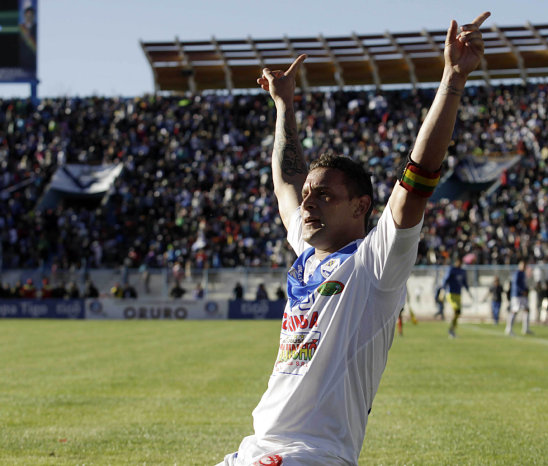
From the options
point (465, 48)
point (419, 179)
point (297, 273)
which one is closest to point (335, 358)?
point (297, 273)

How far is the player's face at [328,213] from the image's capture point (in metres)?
3.68

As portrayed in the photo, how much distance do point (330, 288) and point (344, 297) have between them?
3.0 inches

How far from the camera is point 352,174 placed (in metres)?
3.75

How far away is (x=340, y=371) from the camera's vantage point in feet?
11.5

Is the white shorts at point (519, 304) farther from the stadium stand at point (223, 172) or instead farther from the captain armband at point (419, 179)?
the captain armband at point (419, 179)

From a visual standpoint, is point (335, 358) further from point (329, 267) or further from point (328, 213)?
point (328, 213)

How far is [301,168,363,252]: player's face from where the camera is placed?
368 centimetres

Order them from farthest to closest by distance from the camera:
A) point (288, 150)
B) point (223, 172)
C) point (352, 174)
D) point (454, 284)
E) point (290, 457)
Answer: point (223, 172)
point (454, 284)
point (288, 150)
point (352, 174)
point (290, 457)

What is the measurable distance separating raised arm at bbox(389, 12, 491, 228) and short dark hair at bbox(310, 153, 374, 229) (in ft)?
1.48

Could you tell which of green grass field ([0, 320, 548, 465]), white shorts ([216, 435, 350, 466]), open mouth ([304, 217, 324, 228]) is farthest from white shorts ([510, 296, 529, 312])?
white shorts ([216, 435, 350, 466])

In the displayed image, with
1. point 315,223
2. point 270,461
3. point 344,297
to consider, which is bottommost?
point 270,461

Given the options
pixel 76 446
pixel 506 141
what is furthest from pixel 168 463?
pixel 506 141

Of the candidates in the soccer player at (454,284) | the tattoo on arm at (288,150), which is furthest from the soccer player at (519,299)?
the tattoo on arm at (288,150)

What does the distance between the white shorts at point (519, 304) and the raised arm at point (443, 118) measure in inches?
854
